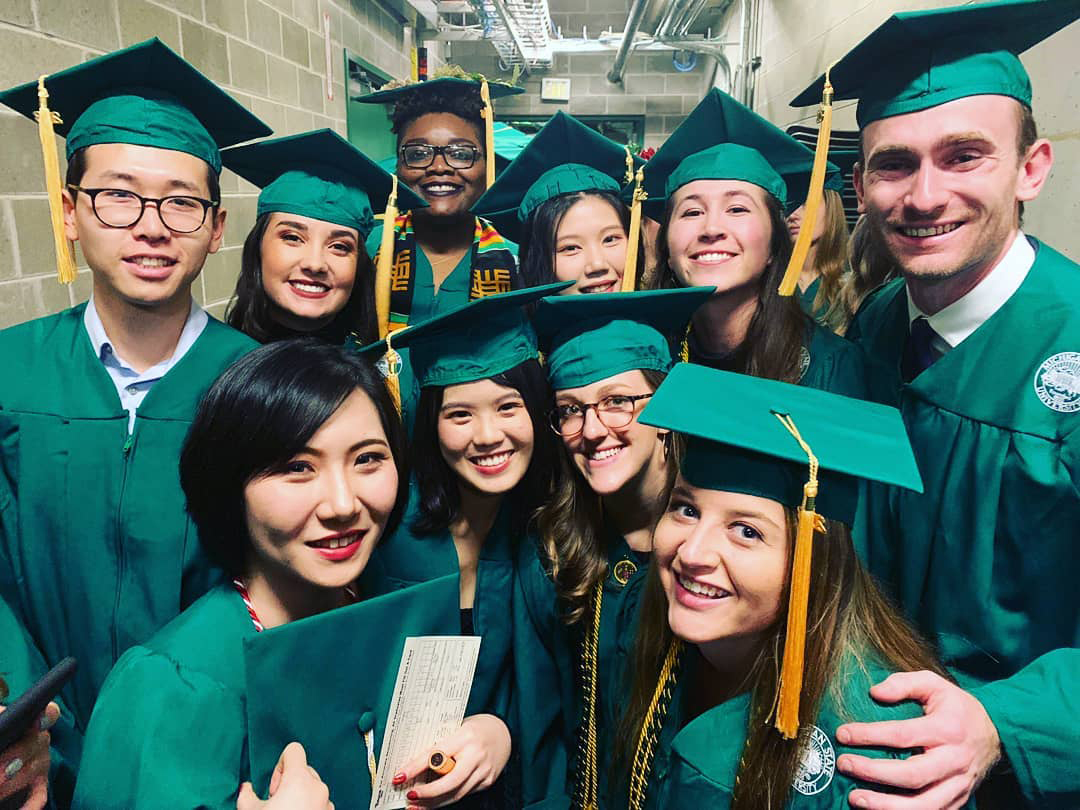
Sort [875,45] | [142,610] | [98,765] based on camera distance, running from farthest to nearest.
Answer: [875,45] < [142,610] < [98,765]

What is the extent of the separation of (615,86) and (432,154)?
7623 mm

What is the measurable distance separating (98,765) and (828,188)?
327 centimetres

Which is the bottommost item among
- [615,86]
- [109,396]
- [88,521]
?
[88,521]

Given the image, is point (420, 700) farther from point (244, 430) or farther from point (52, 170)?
point (52, 170)

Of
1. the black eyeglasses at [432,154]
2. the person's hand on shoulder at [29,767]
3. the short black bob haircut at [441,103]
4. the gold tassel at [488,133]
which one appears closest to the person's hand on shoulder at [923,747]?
the person's hand on shoulder at [29,767]

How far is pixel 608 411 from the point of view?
5.95ft

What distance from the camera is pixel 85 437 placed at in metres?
1.50

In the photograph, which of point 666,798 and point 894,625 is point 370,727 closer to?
point 666,798

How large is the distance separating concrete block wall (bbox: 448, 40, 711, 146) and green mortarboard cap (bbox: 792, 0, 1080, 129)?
341 inches

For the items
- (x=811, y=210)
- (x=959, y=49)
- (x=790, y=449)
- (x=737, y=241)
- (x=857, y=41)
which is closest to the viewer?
(x=790, y=449)

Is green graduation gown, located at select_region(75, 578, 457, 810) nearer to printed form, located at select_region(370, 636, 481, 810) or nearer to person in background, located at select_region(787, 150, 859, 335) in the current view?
printed form, located at select_region(370, 636, 481, 810)

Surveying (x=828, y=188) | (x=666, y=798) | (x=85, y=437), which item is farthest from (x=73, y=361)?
(x=828, y=188)

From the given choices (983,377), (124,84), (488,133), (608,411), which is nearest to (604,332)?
(608,411)

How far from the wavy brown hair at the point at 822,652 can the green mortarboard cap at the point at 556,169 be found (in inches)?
64.4
